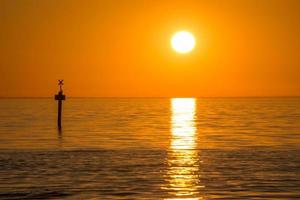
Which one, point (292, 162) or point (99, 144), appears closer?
point (292, 162)

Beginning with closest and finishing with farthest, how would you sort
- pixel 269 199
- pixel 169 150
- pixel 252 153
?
pixel 269 199
pixel 252 153
pixel 169 150

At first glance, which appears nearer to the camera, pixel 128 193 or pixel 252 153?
pixel 128 193

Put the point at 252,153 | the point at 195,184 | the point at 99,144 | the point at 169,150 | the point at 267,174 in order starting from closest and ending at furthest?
the point at 195,184 < the point at 267,174 < the point at 252,153 < the point at 169,150 < the point at 99,144

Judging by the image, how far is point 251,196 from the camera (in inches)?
1112

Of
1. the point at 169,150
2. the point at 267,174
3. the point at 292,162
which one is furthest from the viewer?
the point at 169,150

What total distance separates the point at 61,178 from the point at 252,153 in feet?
58.6

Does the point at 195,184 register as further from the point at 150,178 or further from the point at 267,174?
the point at 267,174

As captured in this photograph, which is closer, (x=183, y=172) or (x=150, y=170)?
(x=183, y=172)

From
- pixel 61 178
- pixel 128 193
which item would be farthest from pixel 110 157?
pixel 128 193

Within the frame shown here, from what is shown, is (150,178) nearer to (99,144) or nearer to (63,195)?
(63,195)

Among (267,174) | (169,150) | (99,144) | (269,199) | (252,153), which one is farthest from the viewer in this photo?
(99,144)

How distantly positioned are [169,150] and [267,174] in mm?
16588

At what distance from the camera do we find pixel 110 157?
146 ft

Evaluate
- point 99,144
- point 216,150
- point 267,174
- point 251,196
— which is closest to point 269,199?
point 251,196
